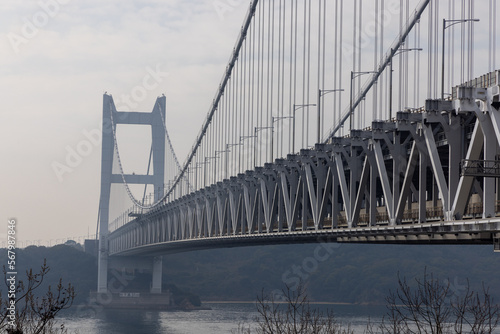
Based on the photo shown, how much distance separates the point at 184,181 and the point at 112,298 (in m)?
34.8

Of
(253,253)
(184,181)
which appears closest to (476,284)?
(253,253)

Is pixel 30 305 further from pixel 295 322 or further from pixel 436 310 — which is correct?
pixel 295 322

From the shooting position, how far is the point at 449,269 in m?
169

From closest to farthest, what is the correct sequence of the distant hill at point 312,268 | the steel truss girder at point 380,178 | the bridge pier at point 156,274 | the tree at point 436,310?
the tree at point 436,310 < the steel truss girder at point 380,178 < the bridge pier at point 156,274 < the distant hill at point 312,268

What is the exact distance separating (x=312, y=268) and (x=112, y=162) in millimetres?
57346

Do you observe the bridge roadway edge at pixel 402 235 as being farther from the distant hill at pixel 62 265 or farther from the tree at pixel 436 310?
the distant hill at pixel 62 265

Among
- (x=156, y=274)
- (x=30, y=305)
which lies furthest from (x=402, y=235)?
(x=156, y=274)

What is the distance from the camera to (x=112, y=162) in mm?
130125

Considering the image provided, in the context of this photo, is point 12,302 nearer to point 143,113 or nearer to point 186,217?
point 186,217

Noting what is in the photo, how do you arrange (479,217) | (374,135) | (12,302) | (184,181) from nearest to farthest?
1. (12,302)
2. (479,217)
3. (374,135)
4. (184,181)

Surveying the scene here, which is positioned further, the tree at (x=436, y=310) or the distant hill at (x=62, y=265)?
the distant hill at (x=62, y=265)

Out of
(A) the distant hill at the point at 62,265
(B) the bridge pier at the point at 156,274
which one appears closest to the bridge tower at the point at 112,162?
(B) the bridge pier at the point at 156,274

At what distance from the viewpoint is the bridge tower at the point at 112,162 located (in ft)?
413

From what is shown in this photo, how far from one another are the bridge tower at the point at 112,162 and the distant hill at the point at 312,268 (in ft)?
86.1
